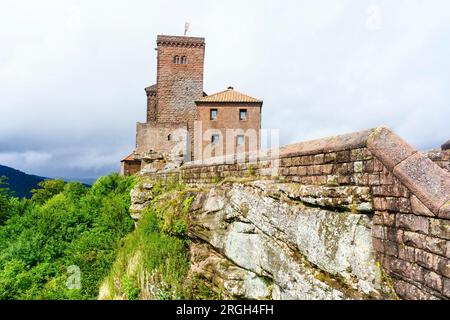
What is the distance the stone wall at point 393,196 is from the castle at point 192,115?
22.9 metres

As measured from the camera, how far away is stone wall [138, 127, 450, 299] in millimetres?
2689

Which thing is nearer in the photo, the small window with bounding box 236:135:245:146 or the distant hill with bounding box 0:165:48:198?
the small window with bounding box 236:135:245:146

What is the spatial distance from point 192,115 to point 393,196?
2852 centimetres

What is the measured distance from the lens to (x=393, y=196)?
3104 mm

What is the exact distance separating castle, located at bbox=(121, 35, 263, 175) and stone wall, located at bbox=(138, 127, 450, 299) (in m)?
22.9

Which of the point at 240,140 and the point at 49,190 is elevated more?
the point at 240,140

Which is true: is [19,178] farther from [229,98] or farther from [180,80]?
[229,98]

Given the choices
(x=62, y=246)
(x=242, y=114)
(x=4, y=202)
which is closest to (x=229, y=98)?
(x=242, y=114)

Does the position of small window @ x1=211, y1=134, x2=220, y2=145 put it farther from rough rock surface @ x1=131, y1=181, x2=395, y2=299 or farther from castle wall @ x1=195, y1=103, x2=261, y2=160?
rough rock surface @ x1=131, y1=181, x2=395, y2=299

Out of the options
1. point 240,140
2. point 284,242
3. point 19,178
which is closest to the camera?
point 284,242

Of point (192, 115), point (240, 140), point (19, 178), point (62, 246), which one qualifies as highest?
point (192, 115)

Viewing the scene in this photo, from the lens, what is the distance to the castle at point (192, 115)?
27797 millimetres

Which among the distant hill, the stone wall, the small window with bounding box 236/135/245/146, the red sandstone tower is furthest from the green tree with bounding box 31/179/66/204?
the distant hill
